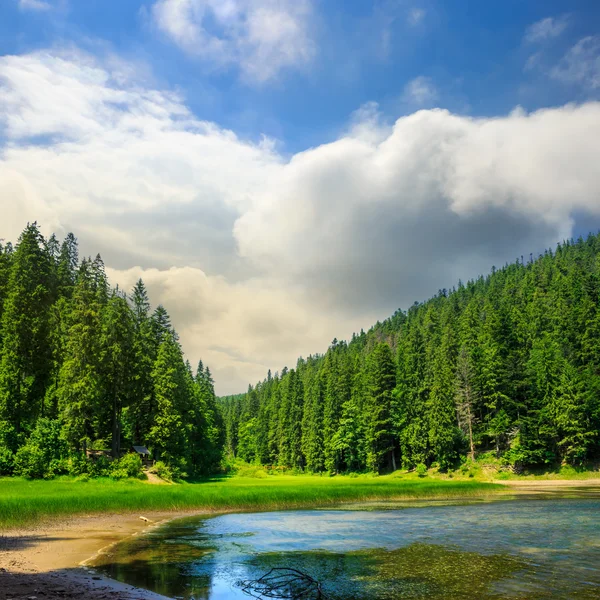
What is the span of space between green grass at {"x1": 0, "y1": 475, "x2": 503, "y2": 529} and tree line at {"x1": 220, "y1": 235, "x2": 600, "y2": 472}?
21276 mm

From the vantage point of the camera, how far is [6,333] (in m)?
65.2

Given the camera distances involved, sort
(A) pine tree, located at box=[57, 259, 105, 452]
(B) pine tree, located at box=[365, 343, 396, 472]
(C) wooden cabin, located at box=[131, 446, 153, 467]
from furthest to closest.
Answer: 1. (B) pine tree, located at box=[365, 343, 396, 472]
2. (C) wooden cabin, located at box=[131, 446, 153, 467]
3. (A) pine tree, located at box=[57, 259, 105, 452]

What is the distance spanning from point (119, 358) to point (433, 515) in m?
49.1

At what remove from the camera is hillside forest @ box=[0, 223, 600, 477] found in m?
63.4

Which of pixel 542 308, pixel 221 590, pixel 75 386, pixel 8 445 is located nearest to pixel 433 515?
pixel 221 590

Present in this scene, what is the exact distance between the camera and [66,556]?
2288 centimetres

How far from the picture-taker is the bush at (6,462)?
187 ft

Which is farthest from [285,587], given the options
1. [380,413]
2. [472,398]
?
[380,413]

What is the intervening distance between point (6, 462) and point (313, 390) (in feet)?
274

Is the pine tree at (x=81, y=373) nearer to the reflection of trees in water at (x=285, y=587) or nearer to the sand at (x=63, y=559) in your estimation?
the sand at (x=63, y=559)

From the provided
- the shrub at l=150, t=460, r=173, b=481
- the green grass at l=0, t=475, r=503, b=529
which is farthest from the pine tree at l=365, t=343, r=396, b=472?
the shrub at l=150, t=460, r=173, b=481

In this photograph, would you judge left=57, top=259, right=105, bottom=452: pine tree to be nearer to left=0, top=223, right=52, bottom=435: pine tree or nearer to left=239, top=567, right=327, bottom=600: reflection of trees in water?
left=0, top=223, right=52, bottom=435: pine tree

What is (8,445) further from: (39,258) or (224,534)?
(224,534)

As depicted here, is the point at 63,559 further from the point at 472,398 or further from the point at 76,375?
the point at 472,398
